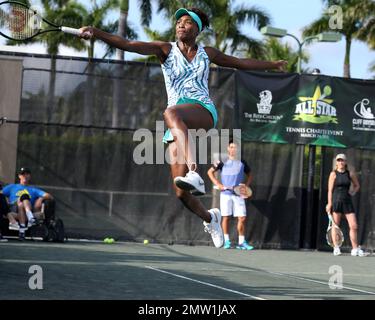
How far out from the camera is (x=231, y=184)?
1313cm

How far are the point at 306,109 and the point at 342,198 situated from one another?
166cm

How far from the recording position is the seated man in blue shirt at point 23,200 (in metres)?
12.2

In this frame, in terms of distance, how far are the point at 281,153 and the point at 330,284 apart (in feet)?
19.4

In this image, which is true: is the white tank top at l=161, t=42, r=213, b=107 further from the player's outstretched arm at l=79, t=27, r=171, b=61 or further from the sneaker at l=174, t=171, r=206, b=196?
the sneaker at l=174, t=171, r=206, b=196

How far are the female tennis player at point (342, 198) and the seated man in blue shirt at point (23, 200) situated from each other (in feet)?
15.3

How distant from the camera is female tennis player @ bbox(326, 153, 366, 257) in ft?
43.6

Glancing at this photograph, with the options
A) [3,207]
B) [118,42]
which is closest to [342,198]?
[3,207]

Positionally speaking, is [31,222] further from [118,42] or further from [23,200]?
[118,42]

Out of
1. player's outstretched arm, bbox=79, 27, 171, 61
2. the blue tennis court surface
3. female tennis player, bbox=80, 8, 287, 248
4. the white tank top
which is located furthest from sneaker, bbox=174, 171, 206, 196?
player's outstretched arm, bbox=79, 27, 171, 61

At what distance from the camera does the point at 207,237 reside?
13531 mm

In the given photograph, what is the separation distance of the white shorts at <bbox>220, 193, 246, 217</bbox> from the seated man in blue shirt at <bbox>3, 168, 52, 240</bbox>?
282cm
